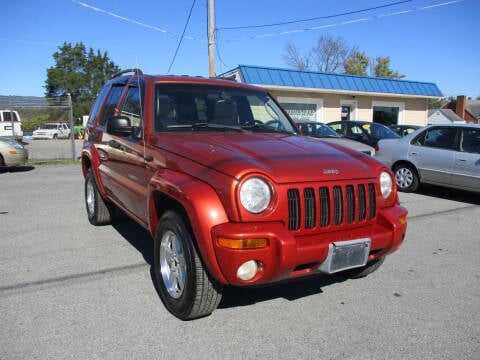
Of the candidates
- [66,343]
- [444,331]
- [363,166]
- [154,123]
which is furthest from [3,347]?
[444,331]

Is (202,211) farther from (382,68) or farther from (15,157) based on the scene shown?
(382,68)

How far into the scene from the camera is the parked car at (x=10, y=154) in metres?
11.7

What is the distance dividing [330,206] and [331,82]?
17321mm

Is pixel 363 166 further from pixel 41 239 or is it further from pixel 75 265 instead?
pixel 41 239

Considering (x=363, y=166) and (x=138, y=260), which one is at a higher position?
(x=363, y=166)

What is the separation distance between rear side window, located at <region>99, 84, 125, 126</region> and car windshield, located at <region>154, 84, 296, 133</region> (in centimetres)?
113

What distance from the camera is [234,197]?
2.57 meters

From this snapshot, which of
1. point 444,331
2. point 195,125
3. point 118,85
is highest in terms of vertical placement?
point 118,85

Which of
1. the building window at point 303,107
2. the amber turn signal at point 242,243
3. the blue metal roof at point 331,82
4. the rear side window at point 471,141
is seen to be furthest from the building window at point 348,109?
the amber turn signal at point 242,243

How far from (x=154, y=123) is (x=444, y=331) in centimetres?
286

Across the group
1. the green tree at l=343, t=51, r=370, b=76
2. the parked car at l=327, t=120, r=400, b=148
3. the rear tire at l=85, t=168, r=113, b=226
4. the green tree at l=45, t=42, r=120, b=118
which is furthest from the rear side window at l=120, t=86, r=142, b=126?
the green tree at l=45, t=42, r=120, b=118

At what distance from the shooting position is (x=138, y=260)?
4.34m

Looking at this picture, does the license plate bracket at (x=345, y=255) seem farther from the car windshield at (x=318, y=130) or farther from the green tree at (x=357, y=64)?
the green tree at (x=357, y=64)

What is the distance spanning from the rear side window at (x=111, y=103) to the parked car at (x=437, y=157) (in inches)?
244
